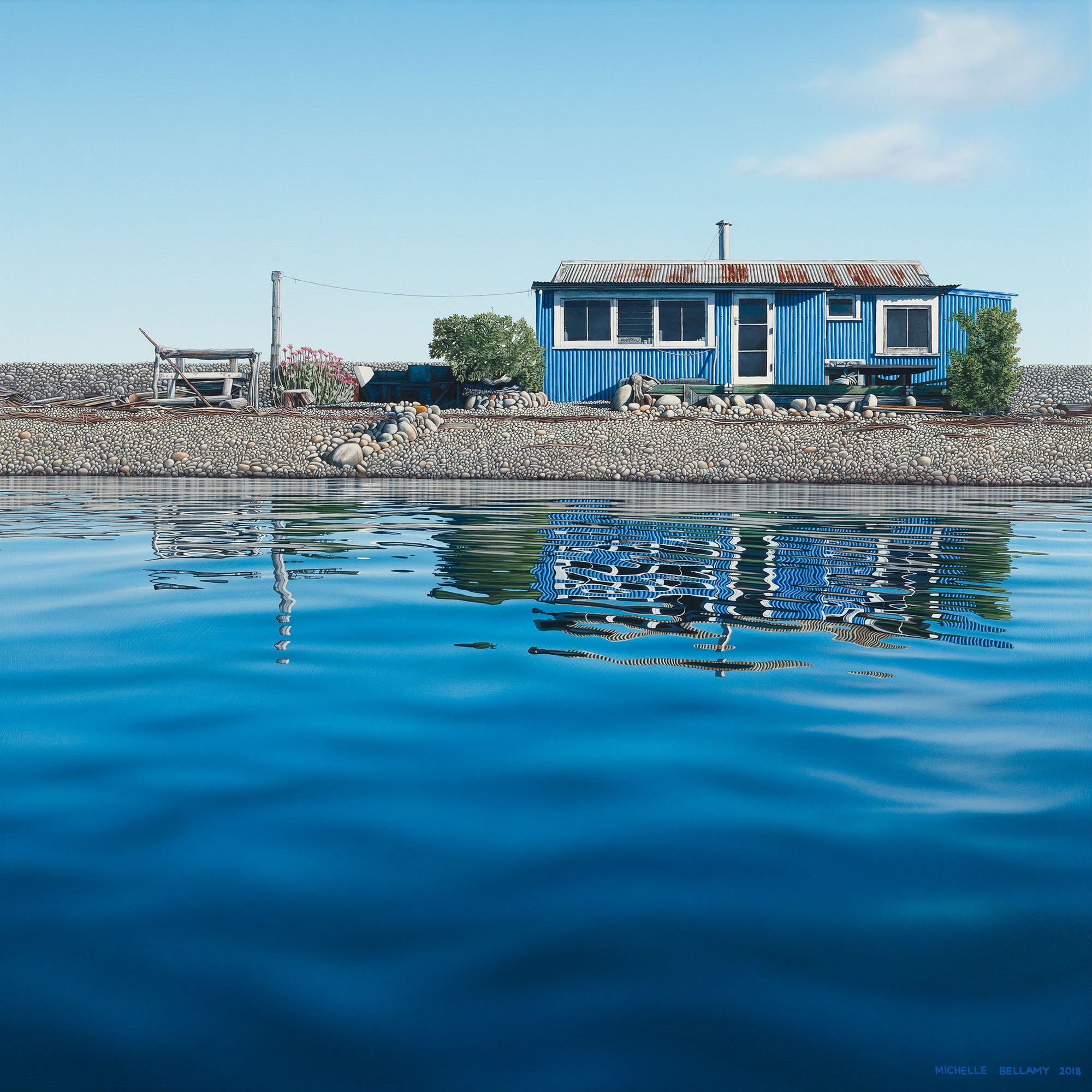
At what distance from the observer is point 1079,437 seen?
20656mm

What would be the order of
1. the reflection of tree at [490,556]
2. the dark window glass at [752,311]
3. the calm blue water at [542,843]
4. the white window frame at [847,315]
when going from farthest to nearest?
1. the white window frame at [847,315]
2. the dark window glass at [752,311]
3. the reflection of tree at [490,556]
4. the calm blue water at [542,843]

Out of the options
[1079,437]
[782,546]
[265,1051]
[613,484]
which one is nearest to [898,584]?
[782,546]

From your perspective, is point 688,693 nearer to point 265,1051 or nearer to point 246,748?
point 246,748

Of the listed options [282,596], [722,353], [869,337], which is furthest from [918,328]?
[282,596]

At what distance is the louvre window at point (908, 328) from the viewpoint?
93.5ft

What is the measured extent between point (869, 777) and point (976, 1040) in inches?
46.0

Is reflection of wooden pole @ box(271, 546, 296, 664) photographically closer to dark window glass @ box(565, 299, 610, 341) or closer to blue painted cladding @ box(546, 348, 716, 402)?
blue painted cladding @ box(546, 348, 716, 402)

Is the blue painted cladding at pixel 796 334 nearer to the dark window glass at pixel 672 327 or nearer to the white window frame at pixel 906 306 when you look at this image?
the white window frame at pixel 906 306

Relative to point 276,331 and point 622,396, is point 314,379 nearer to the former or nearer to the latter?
point 276,331

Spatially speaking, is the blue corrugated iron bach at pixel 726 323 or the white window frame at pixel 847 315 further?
the white window frame at pixel 847 315

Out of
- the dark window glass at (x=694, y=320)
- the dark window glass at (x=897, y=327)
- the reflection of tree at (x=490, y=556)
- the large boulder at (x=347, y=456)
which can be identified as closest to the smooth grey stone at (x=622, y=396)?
the dark window glass at (x=694, y=320)

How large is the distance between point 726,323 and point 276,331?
12107mm

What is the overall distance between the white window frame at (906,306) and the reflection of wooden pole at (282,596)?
24195mm

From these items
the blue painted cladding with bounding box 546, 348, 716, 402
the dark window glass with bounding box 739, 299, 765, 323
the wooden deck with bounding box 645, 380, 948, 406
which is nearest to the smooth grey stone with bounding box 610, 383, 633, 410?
the wooden deck with bounding box 645, 380, 948, 406
